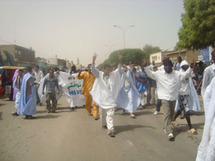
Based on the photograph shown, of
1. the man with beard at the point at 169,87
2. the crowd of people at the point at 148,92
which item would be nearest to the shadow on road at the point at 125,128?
the crowd of people at the point at 148,92

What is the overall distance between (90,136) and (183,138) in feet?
7.21

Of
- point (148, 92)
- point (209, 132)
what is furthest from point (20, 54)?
point (209, 132)

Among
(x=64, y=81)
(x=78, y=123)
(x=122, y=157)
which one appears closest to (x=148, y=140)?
(x=122, y=157)

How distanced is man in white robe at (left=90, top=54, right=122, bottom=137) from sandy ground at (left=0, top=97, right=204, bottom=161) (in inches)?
18.9

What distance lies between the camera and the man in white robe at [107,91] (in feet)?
18.4

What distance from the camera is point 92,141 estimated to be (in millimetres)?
Result: 5066

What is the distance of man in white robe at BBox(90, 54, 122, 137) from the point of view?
18.4 feet

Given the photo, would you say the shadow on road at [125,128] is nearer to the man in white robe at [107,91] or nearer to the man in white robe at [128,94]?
the man in white robe at [107,91]

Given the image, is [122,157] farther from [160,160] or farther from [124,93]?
[124,93]

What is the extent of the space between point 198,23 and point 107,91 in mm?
12909

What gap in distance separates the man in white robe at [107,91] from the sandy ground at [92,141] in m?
0.48

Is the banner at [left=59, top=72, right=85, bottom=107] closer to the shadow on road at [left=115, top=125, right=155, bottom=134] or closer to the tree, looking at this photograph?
the shadow on road at [left=115, top=125, right=155, bottom=134]

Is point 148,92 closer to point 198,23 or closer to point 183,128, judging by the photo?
point 183,128

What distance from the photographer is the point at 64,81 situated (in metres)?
10.4
